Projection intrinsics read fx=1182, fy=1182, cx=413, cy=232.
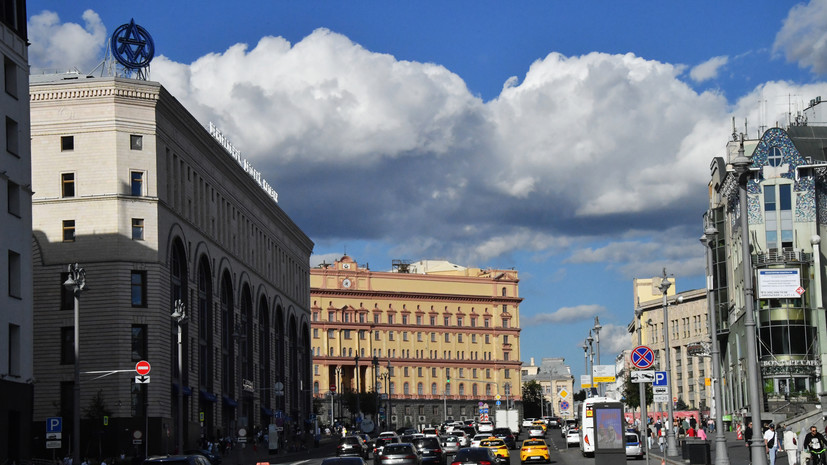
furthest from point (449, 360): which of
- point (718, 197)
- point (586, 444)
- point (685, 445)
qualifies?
point (685, 445)

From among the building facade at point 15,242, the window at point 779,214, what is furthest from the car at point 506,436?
the building facade at point 15,242

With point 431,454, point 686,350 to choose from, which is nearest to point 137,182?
point 431,454

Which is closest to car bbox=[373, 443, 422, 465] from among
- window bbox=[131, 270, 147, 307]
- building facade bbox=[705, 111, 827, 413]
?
window bbox=[131, 270, 147, 307]

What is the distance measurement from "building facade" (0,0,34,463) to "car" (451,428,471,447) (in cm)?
3299

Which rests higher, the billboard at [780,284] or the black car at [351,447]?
the billboard at [780,284]

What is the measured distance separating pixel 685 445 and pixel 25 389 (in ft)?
96.1

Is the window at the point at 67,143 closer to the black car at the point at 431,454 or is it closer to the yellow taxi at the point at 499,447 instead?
the yellow taxi at the point at 499,447

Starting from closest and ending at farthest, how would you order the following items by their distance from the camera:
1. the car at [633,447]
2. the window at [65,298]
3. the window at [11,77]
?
the window at [11,77], the car at [633,447], the window at [65,298]

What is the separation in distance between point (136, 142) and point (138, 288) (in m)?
9.73

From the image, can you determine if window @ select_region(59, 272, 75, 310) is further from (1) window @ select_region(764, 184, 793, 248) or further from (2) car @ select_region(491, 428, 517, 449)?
(1) window @ select_region(764, 184, 793, 248)

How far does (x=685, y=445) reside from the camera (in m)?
52.5

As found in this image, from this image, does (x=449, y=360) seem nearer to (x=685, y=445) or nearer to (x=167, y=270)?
(x=167, y=270)

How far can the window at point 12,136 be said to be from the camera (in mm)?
52562

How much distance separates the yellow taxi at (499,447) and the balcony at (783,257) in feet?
112
